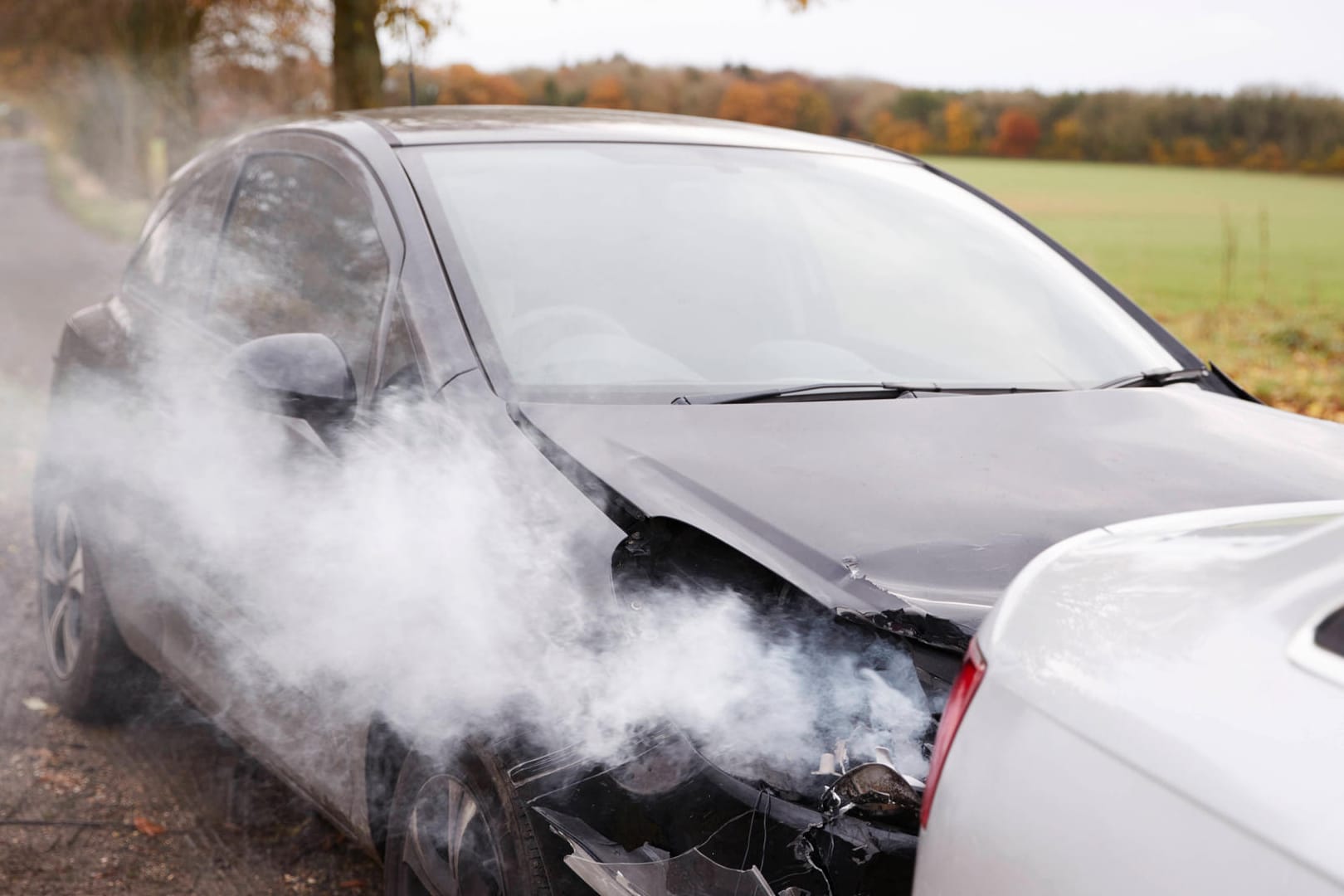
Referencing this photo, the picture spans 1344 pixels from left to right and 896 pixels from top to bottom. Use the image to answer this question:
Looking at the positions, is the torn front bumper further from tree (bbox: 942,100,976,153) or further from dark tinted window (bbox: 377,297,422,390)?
tree (bbox: 942,100,976,153)

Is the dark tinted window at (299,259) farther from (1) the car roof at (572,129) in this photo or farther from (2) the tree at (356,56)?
(2) the tree at (356,56)

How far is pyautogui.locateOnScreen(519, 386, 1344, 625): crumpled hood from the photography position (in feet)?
6.37

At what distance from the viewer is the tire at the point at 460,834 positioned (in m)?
2.07

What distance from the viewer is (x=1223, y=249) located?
52.8 feet

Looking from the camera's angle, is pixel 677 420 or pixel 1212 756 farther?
pixel 677 420

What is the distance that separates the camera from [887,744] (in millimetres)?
1841

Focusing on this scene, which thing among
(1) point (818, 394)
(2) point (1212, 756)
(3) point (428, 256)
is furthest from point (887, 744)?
(3) point (428, 256)

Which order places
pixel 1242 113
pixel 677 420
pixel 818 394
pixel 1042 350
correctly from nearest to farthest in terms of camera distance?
pixel 677 420 < pixel 818 394 < pixel 1042 350 < pixel 1242 113

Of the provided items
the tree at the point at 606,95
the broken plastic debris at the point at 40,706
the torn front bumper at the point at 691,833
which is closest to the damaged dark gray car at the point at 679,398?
the torn front bumper at the point at 691,833

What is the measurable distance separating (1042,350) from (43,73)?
4463 cm

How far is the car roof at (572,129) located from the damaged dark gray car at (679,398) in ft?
0.06

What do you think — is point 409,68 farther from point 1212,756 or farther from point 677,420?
point 1212,756

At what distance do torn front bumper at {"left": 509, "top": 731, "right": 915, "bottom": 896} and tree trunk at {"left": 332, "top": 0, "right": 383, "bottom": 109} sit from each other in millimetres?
9106

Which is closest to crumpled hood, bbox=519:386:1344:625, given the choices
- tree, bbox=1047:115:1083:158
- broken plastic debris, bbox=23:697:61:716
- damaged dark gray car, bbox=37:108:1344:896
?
damaged dark gray car, bbox=37:108:1344:896
